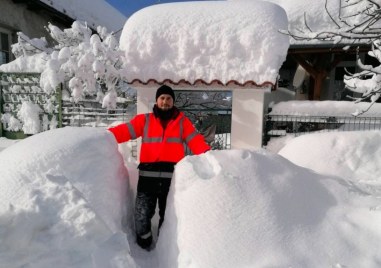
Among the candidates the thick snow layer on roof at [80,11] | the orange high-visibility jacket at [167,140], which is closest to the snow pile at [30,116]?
the orange high-visibility jacket at [167,140]

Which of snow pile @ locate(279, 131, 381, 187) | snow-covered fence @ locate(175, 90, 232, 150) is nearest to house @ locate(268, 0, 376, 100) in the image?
snow-covered fence @ locate(175, 90, 232, 150)

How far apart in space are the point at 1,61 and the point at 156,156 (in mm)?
9438

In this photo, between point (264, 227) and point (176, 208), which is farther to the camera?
point (176, 208)

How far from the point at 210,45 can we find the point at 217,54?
0.20 metres

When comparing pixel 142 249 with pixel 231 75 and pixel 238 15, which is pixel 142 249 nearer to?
pixel 231 75

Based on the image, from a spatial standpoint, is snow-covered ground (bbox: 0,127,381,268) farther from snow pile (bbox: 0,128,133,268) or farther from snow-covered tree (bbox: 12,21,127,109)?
snow-covered tree (bbox: 12,21,127,109)

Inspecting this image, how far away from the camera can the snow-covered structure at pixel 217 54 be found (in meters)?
5.06

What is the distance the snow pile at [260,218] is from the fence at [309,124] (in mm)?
3520

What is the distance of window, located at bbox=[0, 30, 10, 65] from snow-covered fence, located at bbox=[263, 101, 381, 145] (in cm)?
891

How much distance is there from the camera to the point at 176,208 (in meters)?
2.40

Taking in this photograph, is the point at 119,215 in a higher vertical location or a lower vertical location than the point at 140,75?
lower

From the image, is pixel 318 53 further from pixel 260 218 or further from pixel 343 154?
pixel 260 218

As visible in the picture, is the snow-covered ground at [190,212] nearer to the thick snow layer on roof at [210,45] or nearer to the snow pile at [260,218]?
the snow pile at [260,218]

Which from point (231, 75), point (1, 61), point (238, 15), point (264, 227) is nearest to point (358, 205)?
point (264, 227)
